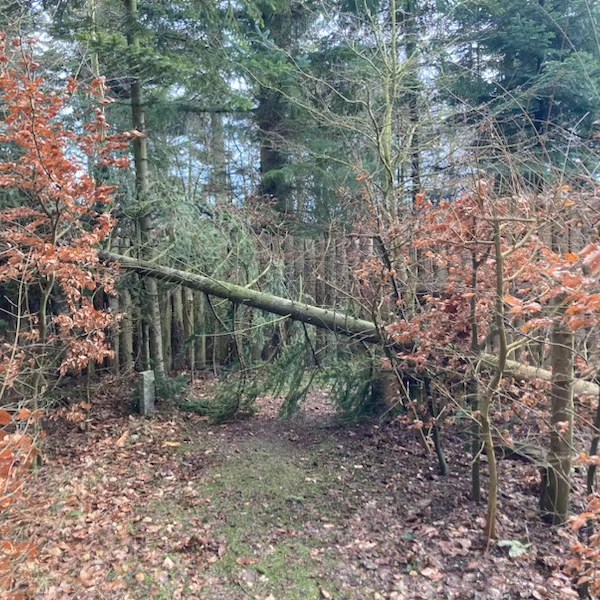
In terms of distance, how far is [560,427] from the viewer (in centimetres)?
303

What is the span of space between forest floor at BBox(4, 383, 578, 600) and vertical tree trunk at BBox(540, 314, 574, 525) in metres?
0.22

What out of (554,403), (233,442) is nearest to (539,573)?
(554,403)

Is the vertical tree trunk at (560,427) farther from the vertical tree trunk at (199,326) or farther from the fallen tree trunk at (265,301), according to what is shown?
the vertical tree trunk at (199,326)

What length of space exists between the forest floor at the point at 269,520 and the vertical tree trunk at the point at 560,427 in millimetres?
217

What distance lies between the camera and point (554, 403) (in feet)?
10.3

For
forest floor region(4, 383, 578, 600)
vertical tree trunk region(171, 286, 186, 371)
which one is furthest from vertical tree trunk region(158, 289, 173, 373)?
forest floor region(4, 383, 578, 600)

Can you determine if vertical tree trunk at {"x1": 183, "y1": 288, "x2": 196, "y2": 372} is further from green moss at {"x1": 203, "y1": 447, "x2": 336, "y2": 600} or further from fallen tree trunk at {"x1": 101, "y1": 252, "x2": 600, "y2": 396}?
green moss at {"x1": 203, "y1": 447, "x2": 336, "y2": 600}

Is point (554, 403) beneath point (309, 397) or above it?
above

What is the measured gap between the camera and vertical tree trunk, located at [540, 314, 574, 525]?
302 centimetres

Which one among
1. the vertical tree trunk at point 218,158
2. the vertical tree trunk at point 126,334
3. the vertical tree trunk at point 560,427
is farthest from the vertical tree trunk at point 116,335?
the vertical tree trunk at point 218,158

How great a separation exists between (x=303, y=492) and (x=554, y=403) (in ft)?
6.84

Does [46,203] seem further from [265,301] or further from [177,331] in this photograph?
[177,331]

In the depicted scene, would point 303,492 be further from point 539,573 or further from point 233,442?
point 539,573

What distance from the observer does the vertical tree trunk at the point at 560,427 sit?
3.02 meters
